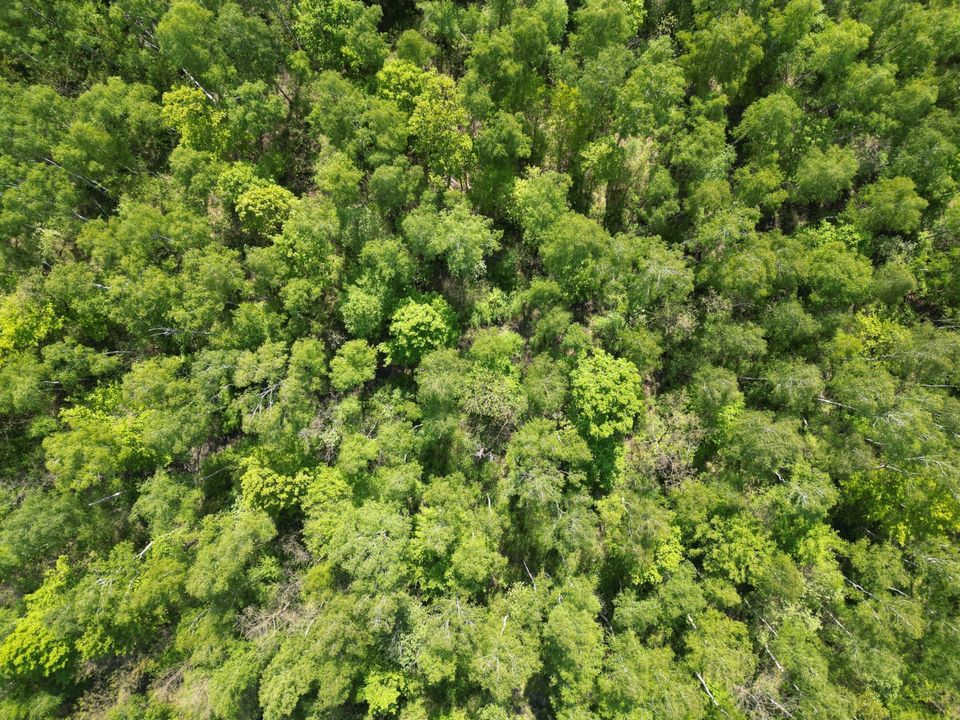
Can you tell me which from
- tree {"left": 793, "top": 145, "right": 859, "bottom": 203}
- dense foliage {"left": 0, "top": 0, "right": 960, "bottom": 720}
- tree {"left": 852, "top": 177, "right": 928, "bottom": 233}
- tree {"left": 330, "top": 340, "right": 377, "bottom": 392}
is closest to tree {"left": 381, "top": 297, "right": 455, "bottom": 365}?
dense foliage {"left": 0, "top": 0, "right": 960, "bottom": 720}

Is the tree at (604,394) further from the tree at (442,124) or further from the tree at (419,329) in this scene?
the tree at (442,124)

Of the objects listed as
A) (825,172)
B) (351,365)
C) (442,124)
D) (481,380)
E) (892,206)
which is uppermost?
(825,172)

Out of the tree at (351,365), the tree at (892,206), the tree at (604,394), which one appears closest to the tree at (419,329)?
the tree at (351,365)

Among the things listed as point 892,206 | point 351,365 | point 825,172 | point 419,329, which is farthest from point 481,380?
point 892,206

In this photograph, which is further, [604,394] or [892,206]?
[892,206]

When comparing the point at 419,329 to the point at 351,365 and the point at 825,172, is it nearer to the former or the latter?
the point at 351,365

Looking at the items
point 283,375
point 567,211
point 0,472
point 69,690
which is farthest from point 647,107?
point 69,690

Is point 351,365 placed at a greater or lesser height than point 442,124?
lesser

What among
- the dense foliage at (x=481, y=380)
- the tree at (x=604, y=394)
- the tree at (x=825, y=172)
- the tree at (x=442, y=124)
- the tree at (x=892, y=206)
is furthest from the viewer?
the tree at (x=825, y=172)

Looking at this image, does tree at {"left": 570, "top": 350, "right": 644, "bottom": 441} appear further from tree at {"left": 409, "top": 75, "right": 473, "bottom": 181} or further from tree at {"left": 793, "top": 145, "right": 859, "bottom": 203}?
tree at {"left": 793, "top": 145, "right": 859, "bottom": 203}
